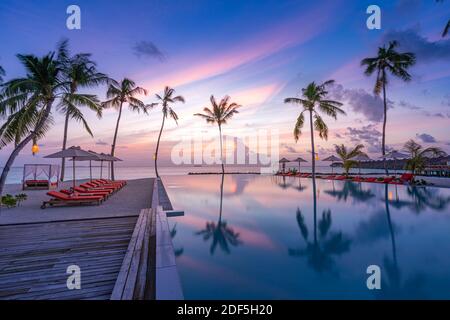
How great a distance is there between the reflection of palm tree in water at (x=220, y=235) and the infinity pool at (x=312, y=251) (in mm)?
24

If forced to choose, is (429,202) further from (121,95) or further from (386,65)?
(121,95)

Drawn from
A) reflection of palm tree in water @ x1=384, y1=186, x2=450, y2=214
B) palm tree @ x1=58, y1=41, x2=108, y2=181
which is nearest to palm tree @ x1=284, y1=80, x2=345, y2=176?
reflection of palm tree in water @ x1=384, y1=186, x2=450, y2=214

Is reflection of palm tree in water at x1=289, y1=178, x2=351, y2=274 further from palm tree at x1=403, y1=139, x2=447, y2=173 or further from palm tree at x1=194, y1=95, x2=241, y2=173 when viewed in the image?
palm tree at x1=194, y1=95, x2=241, y2=173

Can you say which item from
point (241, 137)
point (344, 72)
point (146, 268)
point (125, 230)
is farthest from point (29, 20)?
point (241, 137)

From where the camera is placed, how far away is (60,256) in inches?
137

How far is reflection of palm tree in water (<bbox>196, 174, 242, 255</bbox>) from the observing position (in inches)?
203

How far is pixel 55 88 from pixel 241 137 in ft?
80.5

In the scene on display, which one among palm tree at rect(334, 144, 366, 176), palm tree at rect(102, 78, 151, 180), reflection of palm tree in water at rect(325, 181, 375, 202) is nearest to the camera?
reflection of palm tree in water at rect(325, 181, 375, 202)

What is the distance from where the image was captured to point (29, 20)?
9.27 meters

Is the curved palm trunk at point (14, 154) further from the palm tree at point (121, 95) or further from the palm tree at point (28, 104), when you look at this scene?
the palm tree at point (121, 95)

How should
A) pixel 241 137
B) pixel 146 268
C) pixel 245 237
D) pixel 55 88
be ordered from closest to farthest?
pixel 146 268 < pixel 245 237 < pixel 55 88 < pixel 241 137

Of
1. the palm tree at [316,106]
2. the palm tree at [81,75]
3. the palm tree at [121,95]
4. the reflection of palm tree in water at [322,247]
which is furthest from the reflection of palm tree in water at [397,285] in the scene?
the palm tree at [121,95]

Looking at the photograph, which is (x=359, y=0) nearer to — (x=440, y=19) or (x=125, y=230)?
(x=440, y=19)

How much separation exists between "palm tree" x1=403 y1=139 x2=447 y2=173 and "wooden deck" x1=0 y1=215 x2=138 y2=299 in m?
19.1
